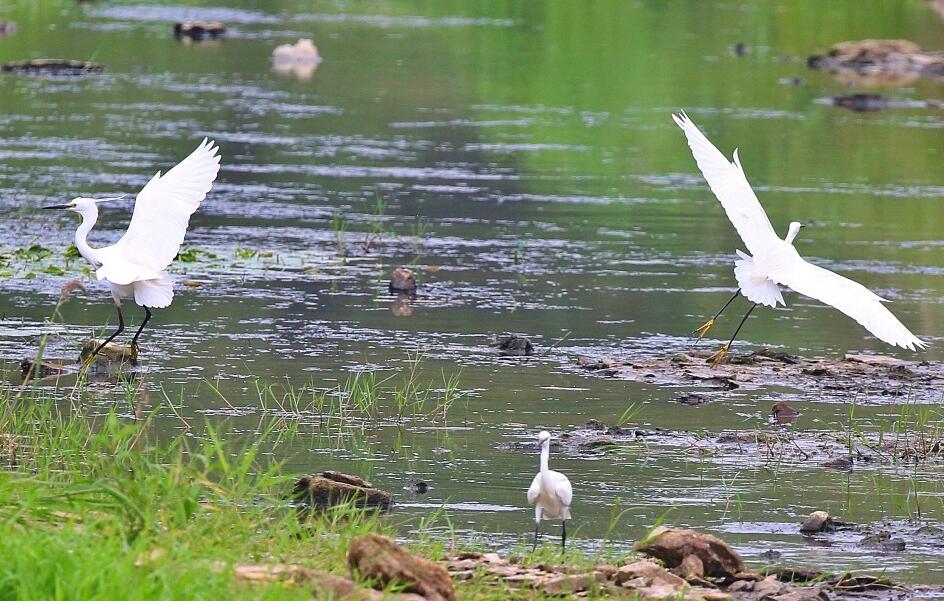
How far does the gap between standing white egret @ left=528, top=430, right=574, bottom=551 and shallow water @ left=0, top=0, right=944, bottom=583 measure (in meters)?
0.30

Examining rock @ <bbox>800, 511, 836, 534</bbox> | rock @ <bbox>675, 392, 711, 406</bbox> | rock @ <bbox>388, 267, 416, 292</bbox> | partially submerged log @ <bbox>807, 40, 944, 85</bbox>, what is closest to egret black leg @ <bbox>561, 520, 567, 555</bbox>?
rock @ <bbox>800, 511, 836, 534</bbox>

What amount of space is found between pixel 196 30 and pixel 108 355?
2411cm

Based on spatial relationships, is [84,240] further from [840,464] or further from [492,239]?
[492,239]

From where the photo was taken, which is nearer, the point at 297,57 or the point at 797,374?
the point at 797,374

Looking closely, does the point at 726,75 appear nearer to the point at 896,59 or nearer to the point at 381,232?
the point at 896,59

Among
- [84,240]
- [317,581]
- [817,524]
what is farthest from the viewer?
[84,240]

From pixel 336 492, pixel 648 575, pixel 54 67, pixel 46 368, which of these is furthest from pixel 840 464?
pixel 54 67

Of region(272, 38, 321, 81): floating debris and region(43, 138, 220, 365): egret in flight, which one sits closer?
region(43, 138, 220, 365): egret in flight

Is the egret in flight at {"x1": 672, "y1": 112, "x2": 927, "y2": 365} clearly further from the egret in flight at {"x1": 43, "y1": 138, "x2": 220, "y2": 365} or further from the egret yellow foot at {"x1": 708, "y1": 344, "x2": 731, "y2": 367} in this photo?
the egret in flight at {"x1": 43, "y1": 138, "x2": 220, "y2": 365}

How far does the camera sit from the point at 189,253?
13977 millimetres

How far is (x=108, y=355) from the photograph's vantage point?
1038cm

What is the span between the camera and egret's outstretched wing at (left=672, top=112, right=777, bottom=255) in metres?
10.2

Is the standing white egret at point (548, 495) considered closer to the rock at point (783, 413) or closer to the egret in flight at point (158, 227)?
the rock at point (783, 413)

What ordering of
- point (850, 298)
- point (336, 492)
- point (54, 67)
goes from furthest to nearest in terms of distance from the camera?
1. point (54, 67)
2. point (850, 298)
3. point (336, 492)
